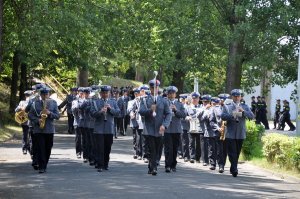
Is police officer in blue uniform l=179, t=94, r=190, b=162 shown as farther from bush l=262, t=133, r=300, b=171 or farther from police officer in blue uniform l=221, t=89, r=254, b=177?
police officer in blue uniform l=221, t=89, r=254, b=177

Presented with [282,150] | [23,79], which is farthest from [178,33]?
[282,150]

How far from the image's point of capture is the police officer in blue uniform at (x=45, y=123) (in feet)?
53.5

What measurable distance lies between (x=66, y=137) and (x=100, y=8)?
7777 millimetres

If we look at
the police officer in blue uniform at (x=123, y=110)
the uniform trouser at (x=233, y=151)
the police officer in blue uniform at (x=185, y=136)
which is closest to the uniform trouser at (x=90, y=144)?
the police officer in blue uniform at (x=185, y=136)

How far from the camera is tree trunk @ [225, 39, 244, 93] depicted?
26828 millimetres

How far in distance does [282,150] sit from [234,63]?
406 inches

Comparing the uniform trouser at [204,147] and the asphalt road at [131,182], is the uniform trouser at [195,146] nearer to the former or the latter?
the uniform trouser at [204,147]

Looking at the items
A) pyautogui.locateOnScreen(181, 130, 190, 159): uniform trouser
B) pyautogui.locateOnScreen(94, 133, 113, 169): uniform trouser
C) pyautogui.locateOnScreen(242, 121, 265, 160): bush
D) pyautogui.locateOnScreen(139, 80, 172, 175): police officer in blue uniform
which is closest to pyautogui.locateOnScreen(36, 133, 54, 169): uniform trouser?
pyautogui.locateOnScreen(94, 133, 113, 169): uniform trouser

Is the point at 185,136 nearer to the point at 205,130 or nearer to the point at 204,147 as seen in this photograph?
the point at 204,147

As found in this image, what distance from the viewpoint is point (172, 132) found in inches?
681

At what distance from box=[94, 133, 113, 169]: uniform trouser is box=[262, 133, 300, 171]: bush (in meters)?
4.31

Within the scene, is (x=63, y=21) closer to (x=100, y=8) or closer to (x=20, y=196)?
(x=100, y=8)

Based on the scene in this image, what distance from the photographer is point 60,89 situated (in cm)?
5144

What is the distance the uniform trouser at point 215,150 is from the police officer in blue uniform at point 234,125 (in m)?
1.40
